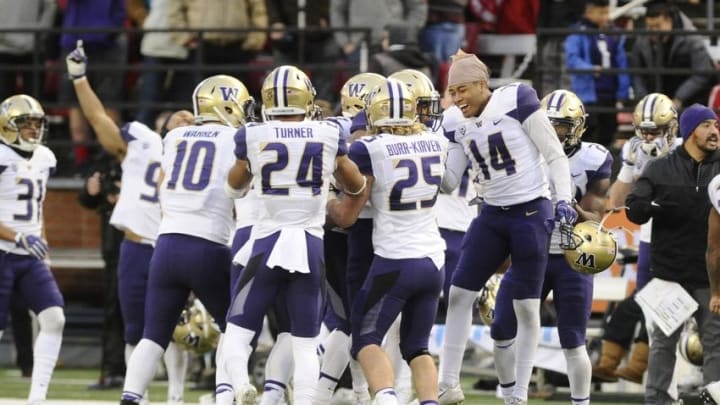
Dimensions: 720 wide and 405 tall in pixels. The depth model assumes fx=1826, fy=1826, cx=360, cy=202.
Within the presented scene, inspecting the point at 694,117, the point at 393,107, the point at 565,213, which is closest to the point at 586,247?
the point at 565,213

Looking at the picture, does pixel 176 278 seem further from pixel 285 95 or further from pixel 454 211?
pixel 454 211

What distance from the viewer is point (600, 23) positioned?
15352 millimetres

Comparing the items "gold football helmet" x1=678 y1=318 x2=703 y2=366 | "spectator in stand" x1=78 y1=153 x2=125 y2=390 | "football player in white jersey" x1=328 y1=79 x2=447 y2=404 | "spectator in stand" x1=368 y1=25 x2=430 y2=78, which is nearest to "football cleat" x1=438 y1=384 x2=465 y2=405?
"football player in white jersey" x1=328 y1=79 x2=447 y2=404

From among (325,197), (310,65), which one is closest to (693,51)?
(310,65)

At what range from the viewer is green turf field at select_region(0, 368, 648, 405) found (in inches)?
522

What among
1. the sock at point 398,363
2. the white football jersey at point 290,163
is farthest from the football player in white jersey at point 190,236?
the sock at point 398,363

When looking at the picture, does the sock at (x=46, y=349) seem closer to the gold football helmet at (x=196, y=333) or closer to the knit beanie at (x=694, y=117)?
the gold football helmet at (x=196, y=333)

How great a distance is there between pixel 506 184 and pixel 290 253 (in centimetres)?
142

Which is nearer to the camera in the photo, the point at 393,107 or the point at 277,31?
the point at 393,107

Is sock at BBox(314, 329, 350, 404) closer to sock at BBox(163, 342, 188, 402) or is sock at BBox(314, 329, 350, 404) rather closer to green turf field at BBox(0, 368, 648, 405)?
sock at BBox(163, 342, 188, 402)

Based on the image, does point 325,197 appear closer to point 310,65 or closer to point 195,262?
point 195,262

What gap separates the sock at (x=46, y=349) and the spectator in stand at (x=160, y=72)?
14.1 ft

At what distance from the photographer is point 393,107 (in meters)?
9.85

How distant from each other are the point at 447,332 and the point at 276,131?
178 centimetres
